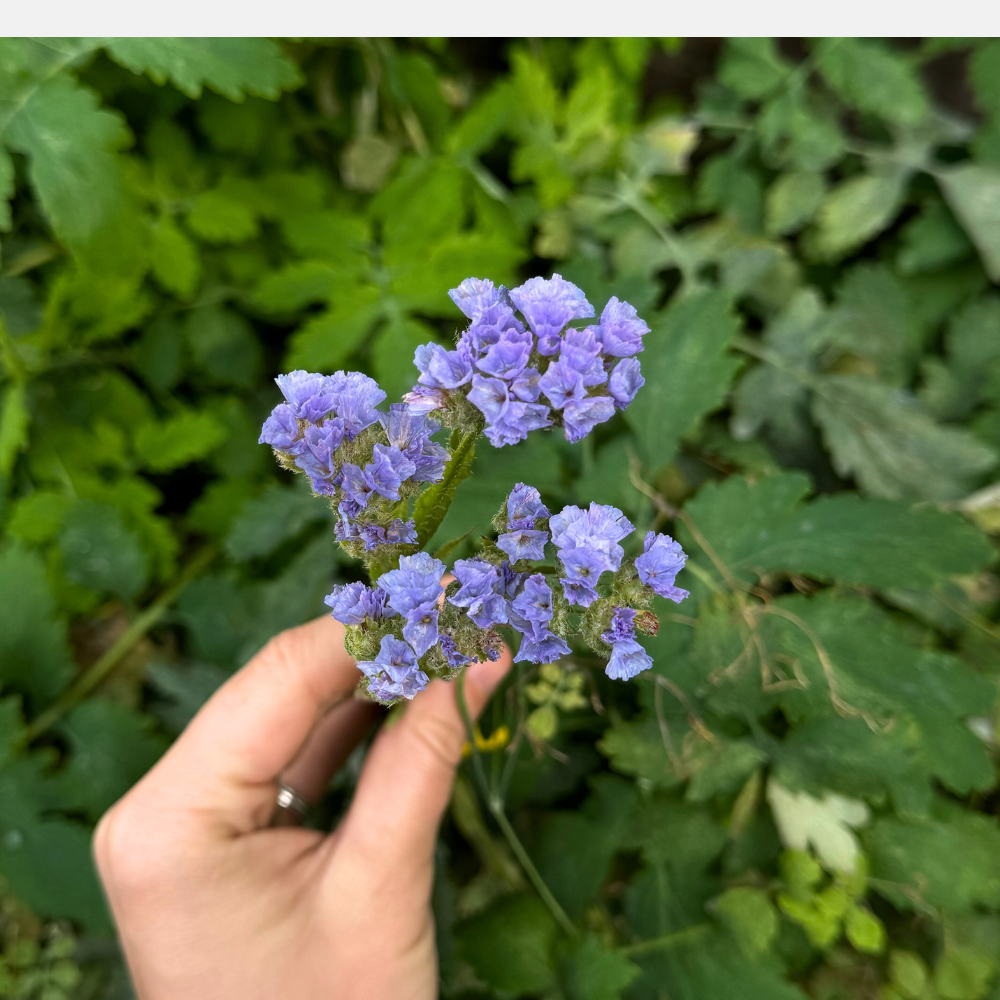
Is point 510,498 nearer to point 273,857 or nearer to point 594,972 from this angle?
point 273,857

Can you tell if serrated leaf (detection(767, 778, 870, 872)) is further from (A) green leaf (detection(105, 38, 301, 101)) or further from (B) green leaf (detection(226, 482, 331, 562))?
(A) green leaf (detection(105, 38, 301, 101))

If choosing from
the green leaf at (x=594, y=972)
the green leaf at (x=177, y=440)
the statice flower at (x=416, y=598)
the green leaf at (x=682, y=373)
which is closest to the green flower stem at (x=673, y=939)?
the green leaf at (x=594, y=972)

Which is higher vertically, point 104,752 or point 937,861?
point 104,752

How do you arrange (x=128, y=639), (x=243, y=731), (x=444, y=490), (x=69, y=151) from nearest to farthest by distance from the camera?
(x=444, y=490) < (x=243, y=731) < (x=69, y=151) < (x=128, y=639)

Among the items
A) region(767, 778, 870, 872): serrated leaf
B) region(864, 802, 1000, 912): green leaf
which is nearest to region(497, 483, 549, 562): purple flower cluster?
region(767, 778, 870, 872): serrated leaf

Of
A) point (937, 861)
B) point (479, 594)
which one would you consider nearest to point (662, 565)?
point (479, 594)

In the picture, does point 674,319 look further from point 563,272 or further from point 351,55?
point 351,55
